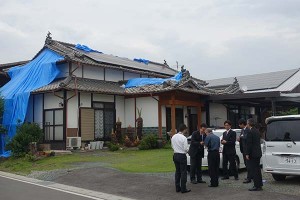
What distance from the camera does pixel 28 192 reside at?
10633 millimetres

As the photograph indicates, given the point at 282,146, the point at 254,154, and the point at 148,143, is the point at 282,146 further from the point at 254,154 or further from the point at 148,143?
the point at 148,143

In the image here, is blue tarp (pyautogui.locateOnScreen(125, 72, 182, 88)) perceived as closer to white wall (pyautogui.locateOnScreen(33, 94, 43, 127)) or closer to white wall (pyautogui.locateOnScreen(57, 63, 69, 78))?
white wall (pyautogui.locateOnScreen(57, 63, 69, 78))

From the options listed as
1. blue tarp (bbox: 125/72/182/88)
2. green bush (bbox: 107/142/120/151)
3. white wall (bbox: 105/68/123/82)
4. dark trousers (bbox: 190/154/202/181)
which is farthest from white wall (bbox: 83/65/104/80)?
dark trousers (bbox: 190/154/202/181)

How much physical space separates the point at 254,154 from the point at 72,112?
14.9 m

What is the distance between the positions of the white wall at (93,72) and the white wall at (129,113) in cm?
253

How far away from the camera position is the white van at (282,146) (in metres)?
9.89

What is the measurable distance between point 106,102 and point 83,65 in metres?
2.87

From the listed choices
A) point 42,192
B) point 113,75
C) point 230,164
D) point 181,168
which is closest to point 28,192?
point 42,192

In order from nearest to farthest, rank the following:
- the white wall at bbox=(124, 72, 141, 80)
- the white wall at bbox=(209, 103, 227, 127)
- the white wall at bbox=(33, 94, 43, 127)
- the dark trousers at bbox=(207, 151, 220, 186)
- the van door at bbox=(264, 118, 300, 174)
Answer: the van door at bbox=(264, 118, 300, 174)
the dark trousers at bbox=(207, 151, 220, 186)
the white wall at bbox=(33, 94, 43, 127)
the white wall at bbox=(124, 72, 141, 80)
the white wall at bbox=(209, 103, 227, 127)

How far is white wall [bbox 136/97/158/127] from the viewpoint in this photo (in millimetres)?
24531

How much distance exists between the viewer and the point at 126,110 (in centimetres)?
2605

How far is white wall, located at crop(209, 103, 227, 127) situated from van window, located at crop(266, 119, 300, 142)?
18650 mm

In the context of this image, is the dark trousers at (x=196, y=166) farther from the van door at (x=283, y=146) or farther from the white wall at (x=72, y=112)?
the white wall at (x=72, y=112)

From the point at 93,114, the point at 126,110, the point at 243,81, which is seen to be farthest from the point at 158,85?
the point at 243,81
